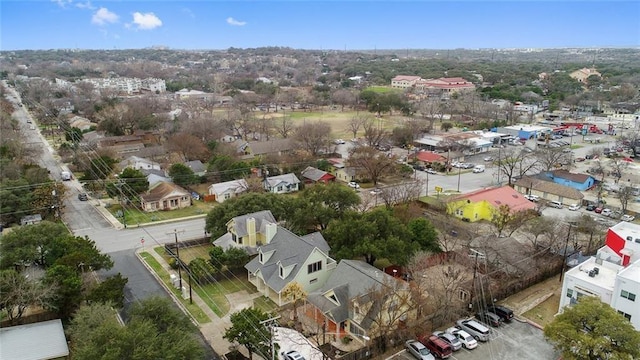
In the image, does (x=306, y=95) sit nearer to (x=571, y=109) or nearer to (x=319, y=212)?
(x=571, y=109)

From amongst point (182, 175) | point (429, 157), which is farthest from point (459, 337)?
point (429, 157)

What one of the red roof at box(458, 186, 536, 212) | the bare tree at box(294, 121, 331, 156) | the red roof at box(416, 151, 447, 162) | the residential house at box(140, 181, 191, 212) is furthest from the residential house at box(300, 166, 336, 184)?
the red roof at box(458, 186, 536, 212)

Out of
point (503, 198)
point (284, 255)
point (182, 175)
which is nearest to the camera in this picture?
point (284, 255)

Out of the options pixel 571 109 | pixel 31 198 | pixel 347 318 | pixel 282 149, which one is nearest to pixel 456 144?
pixel 282 149

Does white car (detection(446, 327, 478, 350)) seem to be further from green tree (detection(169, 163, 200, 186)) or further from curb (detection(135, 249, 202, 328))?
green tree (detection(169, 163, 200, 186))

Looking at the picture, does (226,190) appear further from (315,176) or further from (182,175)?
(315,176)

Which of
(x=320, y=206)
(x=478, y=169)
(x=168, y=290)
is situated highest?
(x=320, y=206)
